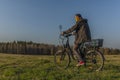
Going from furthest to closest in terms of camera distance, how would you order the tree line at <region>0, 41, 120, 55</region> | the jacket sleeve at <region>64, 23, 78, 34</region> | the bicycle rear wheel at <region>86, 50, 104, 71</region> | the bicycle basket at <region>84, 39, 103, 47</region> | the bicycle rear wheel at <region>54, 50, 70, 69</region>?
the tree line at <region>0, 41, 120, 55</region> → the bicycle rear wheel at <region>54, 50, 70, 69</region> → the jacket sleeve at <region>64, 23, 78, 34</region> → the bicycle rear wheel at <region>86, 50, 104, 71</region> → the bicycle basket at <region>84, 39, 103, 47</region>

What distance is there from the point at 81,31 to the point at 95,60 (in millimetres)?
1182

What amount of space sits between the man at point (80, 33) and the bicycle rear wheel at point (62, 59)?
2.02 ft

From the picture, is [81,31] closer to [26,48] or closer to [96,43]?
[96,43]

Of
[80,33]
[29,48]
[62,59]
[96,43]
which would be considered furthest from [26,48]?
[96,43]

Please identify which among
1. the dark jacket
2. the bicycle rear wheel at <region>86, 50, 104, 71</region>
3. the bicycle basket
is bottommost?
the bicycle rear wheel at <region>86, 50, 104, 71</region>

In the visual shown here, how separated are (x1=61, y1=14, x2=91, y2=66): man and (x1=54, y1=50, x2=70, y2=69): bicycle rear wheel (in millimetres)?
617

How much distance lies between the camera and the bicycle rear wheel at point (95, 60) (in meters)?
13.3

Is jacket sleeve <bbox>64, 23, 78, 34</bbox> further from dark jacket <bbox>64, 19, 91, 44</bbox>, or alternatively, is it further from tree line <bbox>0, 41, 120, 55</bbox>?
tree line <bbox>0, 41, 120, 55</bbox>

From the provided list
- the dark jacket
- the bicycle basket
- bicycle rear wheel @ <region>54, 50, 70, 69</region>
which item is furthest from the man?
bicycle rear wheel @ <region>54, 50, 70, 69</region>

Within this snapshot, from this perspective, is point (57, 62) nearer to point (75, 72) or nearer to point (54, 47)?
point (75, 72)

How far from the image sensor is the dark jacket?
43.7 ft

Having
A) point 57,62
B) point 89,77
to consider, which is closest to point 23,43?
point 57,62

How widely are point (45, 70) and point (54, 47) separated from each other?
21144 millimetres

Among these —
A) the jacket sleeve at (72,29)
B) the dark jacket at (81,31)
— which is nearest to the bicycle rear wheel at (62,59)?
the jacket sleeve at (72,29)
